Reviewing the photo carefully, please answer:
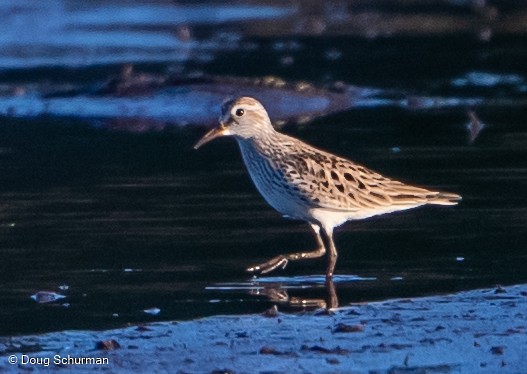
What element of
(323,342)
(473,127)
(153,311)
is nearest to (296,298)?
(153,311)

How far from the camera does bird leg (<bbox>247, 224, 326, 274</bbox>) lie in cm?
1042

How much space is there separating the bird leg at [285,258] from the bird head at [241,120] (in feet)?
2.59

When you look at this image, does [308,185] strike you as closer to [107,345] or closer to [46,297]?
[46,297]

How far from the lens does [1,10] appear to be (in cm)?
2738

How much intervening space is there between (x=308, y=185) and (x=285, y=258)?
0.51m

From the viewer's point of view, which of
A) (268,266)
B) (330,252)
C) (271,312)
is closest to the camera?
(271,312)

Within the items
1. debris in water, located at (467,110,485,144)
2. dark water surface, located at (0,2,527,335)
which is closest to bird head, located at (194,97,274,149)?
dark water surface, located at (0,2,527,335)

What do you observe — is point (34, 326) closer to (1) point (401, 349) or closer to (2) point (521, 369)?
(1) point (401, 349)

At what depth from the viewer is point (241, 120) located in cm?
1109

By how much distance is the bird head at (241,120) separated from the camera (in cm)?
1106

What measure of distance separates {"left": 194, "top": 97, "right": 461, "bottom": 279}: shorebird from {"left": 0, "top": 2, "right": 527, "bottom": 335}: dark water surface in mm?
277

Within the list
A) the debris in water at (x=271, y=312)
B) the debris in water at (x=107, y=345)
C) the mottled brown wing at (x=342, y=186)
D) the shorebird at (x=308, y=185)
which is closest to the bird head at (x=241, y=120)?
the shorebird at (x=308, y=185)

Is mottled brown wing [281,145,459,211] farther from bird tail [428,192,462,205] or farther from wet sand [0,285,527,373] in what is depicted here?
wet sand [0,285,527,373]

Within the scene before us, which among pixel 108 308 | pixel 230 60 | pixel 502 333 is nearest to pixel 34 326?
pixel 108 308
